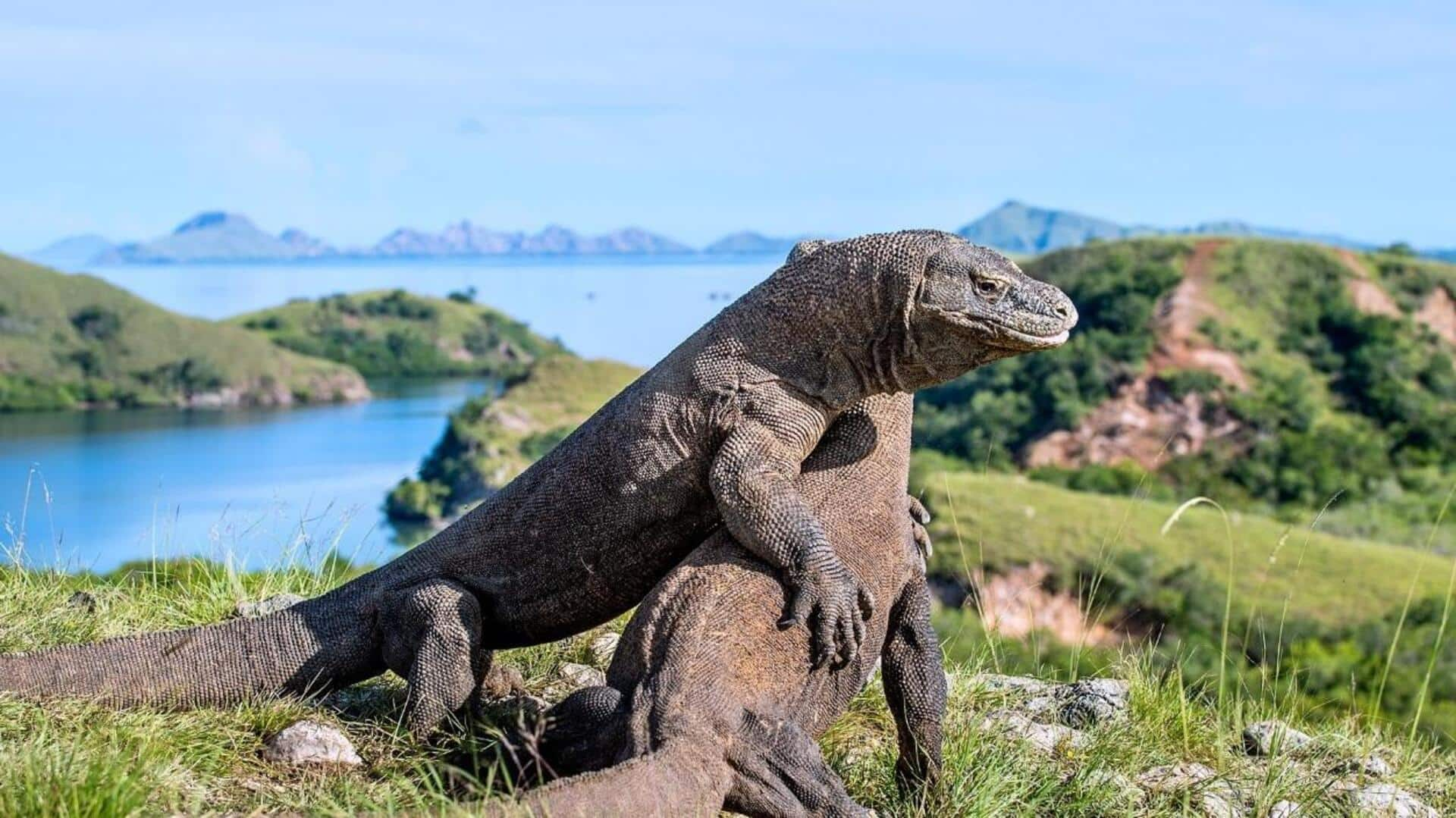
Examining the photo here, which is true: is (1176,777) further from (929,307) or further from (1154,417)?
(1154,417)

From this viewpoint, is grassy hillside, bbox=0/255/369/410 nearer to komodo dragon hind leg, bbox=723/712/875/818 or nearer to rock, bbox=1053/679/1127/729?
rock, bbox=1053/679/1127/729

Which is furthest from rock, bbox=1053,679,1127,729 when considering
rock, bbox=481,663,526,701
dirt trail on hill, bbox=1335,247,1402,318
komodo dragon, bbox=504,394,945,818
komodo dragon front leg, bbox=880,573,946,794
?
dirt trail on hill, bbox=1335,247,1402,318

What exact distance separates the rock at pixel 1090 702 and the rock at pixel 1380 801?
1.17m

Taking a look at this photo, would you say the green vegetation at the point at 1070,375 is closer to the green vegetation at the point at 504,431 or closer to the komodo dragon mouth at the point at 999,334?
the green vegetation at the point at 504,431

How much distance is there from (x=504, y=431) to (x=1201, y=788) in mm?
120507

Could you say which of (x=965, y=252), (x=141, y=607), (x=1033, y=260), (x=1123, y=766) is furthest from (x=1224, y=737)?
(x=1033, y=260)

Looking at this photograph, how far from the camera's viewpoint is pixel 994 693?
8578 mm

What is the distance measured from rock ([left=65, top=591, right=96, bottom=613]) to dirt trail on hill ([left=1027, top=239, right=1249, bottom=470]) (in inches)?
3670

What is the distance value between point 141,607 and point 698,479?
4.10 m

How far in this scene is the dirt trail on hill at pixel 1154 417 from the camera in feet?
339

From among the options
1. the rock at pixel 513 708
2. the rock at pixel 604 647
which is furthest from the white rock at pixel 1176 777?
the rock at pixel 604 647

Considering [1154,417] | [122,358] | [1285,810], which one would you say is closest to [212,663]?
[1285,810]

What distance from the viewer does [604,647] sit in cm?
924

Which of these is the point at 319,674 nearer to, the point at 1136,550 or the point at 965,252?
the point at 965,252
